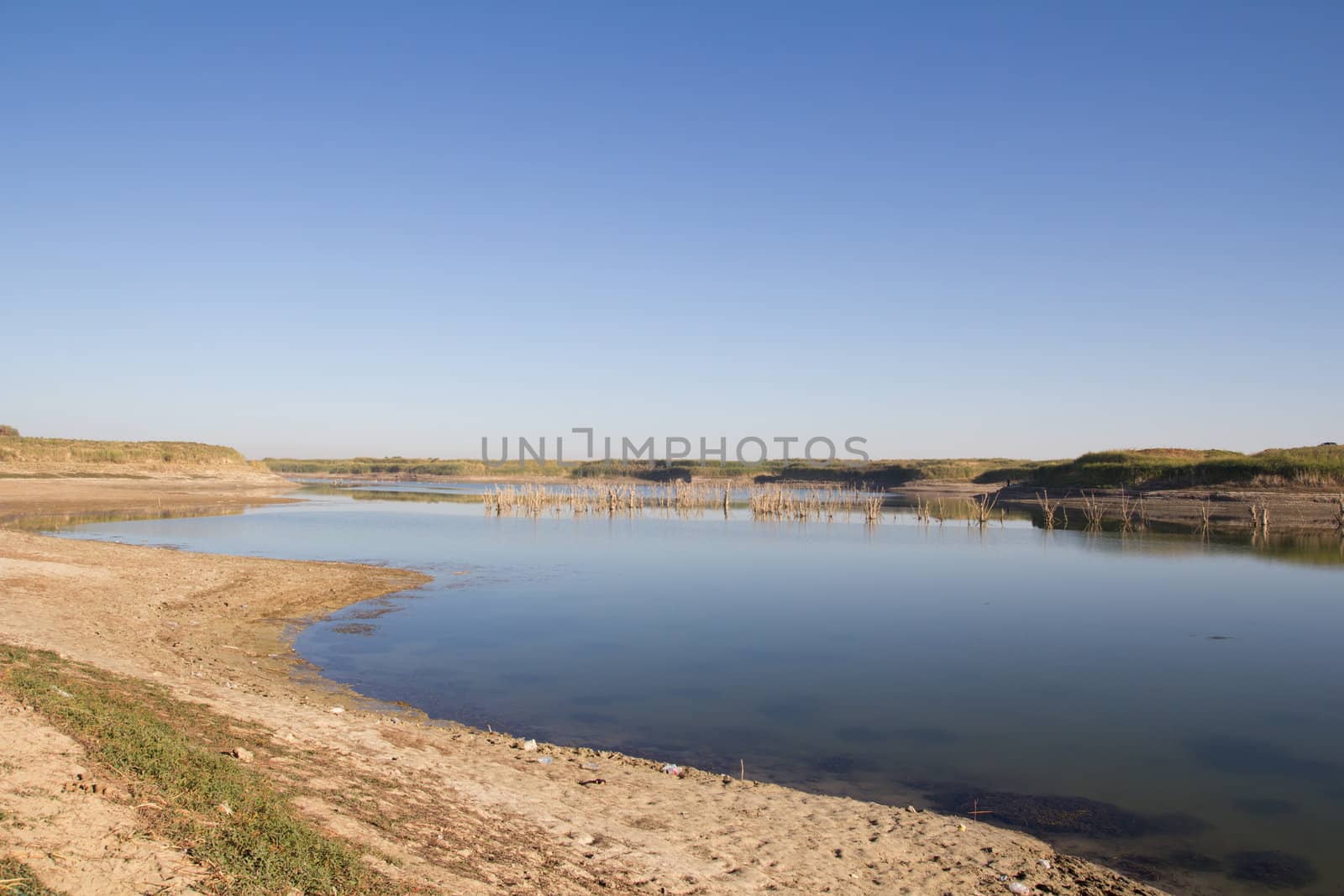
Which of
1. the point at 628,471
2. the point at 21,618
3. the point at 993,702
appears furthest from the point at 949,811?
the point at 628,471

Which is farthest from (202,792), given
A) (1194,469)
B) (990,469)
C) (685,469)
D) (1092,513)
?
(685,469)

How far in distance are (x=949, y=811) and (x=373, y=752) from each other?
5139mm

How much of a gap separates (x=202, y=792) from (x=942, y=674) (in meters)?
10.3

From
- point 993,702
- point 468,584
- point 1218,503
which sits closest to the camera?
point 993,702

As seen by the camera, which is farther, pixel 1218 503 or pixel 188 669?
pixel 1218 503

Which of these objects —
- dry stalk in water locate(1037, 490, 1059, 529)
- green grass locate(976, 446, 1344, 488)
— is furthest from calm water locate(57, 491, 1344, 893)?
green grass locate(976, 446, 1344, 488)

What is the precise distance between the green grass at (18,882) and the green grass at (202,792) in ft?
2.30

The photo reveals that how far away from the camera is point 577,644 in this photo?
14367 mm

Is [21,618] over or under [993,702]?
over

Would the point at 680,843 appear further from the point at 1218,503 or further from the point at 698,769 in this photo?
the point at 1218,503

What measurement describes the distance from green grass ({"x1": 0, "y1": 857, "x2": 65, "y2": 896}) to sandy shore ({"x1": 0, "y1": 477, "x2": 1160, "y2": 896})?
0.09 metres

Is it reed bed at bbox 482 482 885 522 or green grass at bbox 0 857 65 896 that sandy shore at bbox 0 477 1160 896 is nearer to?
green grass at bbox 0 857 65 896

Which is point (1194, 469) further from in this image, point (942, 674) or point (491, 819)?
point (491, 819)

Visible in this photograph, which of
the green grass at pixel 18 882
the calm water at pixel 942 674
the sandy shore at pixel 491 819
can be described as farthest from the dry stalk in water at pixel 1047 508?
the green grass at pixel 18 882
